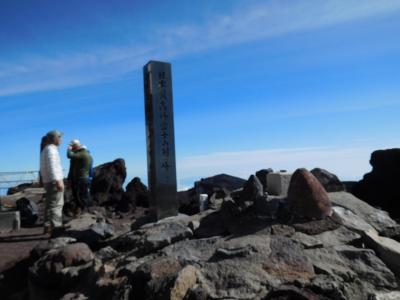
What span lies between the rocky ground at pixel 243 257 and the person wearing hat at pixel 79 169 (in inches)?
166

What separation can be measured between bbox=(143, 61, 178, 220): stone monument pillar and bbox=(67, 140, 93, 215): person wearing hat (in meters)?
3.60

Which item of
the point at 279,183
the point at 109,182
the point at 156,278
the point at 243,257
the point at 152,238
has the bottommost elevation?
the point at 156,278

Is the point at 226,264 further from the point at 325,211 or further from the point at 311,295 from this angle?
the point at 325,211

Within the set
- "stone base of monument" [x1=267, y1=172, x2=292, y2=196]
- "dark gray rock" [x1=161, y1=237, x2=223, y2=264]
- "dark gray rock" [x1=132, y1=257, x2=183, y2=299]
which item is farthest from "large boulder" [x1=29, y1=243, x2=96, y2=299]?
"stone base of monument" [x1=267, y1=172, x2=292, y2=196]

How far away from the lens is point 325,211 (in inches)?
277

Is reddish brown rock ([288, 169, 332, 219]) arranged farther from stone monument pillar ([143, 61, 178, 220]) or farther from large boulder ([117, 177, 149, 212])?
Result: large boulder ([117, 177, 149, 212])

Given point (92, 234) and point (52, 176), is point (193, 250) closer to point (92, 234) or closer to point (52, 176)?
point (92, 234)

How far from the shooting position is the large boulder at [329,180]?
9546mm

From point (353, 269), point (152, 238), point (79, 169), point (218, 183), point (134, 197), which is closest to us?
point (353, 269)

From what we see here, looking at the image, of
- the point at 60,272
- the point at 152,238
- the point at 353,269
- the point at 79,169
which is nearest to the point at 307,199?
the point at 353,269

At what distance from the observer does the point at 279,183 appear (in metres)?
9.40

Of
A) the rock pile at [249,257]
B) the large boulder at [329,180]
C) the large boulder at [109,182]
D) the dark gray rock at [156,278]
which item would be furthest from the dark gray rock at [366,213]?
the large boulder at [109,182]

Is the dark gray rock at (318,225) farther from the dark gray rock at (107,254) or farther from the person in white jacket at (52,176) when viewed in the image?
the person in white jacket at (52,176)

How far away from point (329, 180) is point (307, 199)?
3.33 m
